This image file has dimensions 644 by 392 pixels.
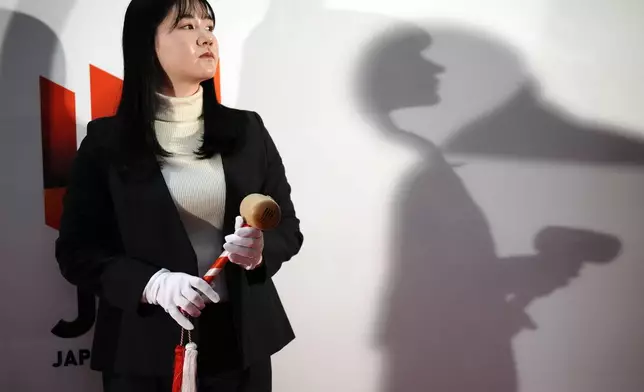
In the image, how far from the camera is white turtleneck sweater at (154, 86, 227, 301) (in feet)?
3.66

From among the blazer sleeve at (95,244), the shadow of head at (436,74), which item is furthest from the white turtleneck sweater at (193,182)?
the shadow of head at (436,74)

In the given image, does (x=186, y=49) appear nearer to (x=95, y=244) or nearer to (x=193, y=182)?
(x=193, y=182)

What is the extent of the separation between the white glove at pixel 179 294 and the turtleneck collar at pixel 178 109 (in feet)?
1.00

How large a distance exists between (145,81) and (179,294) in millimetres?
414

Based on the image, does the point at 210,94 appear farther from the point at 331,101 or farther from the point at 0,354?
the point at 0,354

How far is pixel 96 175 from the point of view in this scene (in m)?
1.12

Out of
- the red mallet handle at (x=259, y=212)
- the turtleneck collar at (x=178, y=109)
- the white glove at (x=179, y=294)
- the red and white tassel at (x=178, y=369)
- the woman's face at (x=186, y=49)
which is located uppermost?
the woman's face at (x=186, y=49)

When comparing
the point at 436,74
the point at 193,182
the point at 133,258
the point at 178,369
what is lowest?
the point at 178,369

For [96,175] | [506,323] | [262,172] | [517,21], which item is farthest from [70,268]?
[517,21]

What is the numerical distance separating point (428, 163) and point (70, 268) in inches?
34.2

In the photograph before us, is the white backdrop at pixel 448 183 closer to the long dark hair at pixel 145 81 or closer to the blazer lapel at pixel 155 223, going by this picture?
the long dark hair at pixel 145 81

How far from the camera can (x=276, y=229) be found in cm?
119

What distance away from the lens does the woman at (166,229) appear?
42.4 inches

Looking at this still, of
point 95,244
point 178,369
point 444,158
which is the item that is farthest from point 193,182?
Answer: point 444,158
